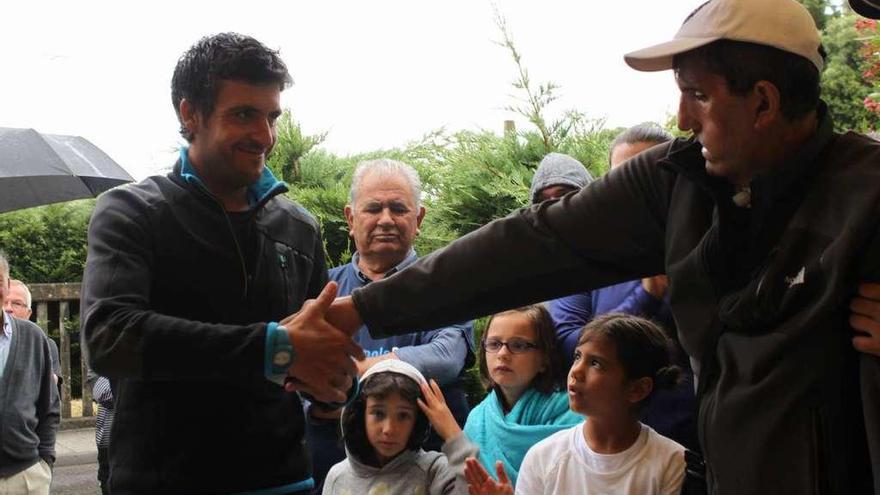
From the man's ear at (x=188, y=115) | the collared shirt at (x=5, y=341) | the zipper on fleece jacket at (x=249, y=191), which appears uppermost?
the man's ear at (x=188, y=115)

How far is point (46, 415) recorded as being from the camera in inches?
255

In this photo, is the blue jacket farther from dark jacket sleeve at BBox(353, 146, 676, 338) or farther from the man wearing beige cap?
the man wearing beige cap

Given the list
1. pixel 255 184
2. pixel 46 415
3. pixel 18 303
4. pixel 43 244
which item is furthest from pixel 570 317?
pixel 43 244

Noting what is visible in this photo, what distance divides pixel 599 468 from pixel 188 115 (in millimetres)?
1779

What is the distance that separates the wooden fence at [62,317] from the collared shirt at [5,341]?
487 cm

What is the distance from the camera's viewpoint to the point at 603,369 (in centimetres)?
351

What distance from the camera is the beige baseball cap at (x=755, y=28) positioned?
2.16 meters

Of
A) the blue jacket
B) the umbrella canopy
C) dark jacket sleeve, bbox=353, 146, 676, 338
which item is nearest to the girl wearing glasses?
the blue jacket

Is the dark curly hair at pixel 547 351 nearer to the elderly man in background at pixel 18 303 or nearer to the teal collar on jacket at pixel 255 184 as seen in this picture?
the teal collar on jacket at pixel 255 184

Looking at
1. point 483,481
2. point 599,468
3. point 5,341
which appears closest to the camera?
point 599,468

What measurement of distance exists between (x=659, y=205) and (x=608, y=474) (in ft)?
3.96

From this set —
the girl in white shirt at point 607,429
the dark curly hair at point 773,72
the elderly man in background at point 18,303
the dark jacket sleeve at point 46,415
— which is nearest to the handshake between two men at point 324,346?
the girl in white shirt at point 607,429

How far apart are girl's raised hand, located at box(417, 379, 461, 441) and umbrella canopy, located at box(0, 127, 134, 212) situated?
462 cm

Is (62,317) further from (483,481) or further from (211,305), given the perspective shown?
(211,305)
